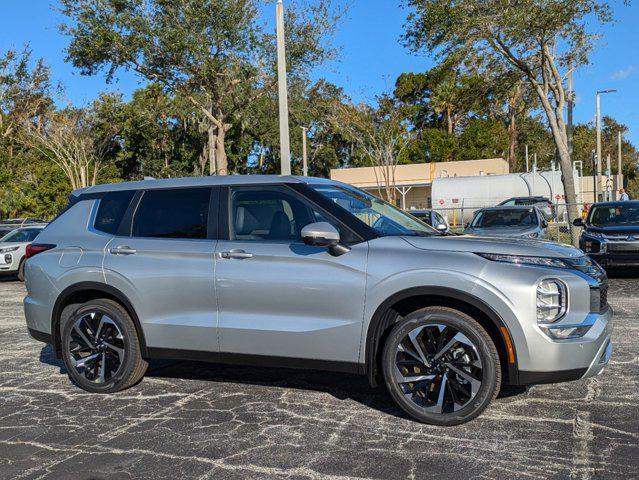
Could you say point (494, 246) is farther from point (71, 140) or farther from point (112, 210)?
point (71, 140)

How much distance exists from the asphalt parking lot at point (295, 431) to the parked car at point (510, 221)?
8.51 metres

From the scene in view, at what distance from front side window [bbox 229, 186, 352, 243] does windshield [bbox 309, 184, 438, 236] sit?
20 cm

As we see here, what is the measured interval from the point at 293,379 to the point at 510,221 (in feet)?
34.4

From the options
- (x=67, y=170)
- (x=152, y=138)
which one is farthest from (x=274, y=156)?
(x=67, y=170)

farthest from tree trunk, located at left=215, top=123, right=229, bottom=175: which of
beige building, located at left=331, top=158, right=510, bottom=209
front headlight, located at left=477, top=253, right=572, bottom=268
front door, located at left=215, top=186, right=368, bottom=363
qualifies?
front headlight, located at left=477, top=253, right=572, bottom=268

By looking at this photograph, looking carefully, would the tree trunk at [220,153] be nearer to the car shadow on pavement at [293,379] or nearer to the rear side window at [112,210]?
the car shadow on pavement at [293,379]

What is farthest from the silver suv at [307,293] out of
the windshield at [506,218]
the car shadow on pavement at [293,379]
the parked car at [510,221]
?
the windshield at [506,218]

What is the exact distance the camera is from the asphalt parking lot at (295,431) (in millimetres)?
3783

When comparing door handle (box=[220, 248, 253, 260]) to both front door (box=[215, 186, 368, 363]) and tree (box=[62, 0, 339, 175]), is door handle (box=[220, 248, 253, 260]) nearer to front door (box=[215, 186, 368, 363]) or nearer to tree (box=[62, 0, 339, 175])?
front door (box=[215, 186, 368, 363])

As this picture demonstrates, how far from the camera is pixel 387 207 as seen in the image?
5512mm

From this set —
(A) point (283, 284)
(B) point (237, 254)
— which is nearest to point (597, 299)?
(A) point (283, 284)

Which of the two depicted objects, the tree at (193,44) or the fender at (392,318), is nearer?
the fender at (392,318)

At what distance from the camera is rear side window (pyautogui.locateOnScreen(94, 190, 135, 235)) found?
5602 millimetres

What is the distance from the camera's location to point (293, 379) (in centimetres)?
584
